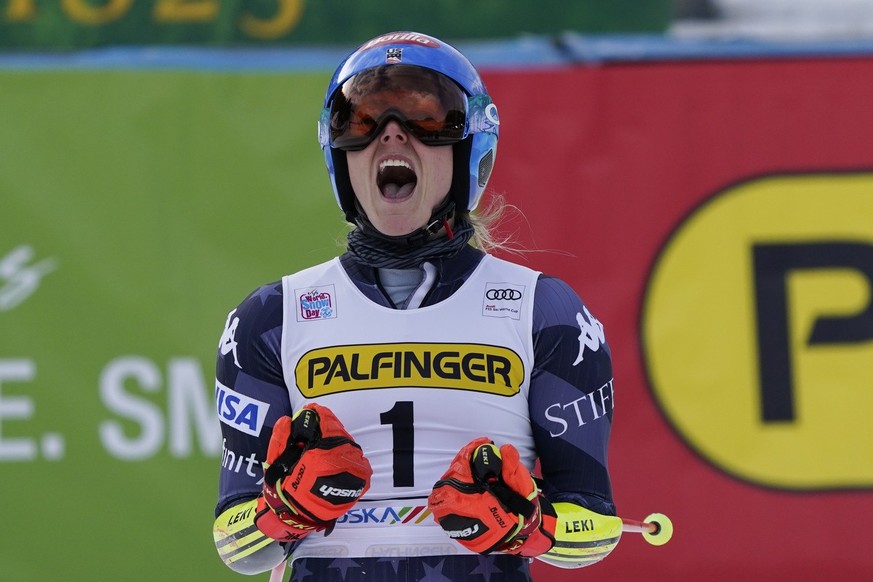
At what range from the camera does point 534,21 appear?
251 inches

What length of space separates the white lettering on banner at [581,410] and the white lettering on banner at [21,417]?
3002mm

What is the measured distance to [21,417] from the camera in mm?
5203

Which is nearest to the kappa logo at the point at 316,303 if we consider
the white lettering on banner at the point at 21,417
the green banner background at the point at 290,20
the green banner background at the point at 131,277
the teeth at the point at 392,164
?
the teeth at the point at 392,164

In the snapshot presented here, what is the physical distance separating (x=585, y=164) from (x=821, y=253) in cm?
103

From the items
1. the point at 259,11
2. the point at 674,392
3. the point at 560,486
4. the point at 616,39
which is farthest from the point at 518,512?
the point at 259,11

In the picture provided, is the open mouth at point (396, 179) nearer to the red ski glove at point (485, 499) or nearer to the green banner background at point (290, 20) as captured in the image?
the red ski glove at point (485, 499)

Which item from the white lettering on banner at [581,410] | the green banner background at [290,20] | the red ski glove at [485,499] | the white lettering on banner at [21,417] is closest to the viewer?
the red ski glove at [485,499]

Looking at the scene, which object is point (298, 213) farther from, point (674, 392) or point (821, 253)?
point (821, 253)

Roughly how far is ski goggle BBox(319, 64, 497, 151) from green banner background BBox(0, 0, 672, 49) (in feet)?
11.4

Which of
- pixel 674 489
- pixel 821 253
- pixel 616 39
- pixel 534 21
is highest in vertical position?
pixel 534 21

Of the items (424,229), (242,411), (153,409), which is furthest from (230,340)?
(153,409)

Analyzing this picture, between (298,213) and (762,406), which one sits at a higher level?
(298,213)

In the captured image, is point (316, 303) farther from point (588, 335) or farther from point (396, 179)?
point (588, 335)

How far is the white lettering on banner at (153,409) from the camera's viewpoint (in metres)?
5.23
